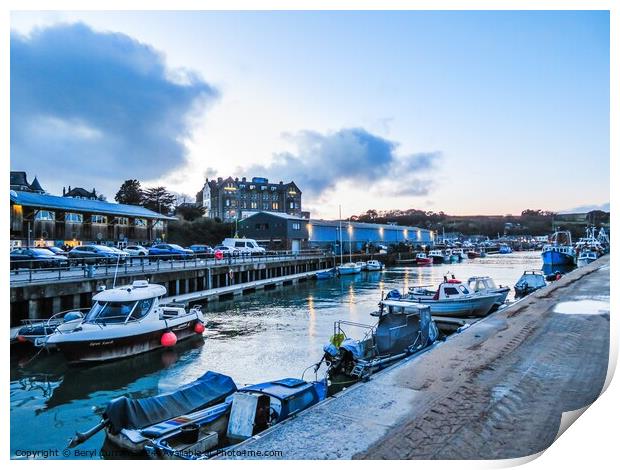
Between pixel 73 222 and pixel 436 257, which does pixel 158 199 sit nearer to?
pixel 73 222

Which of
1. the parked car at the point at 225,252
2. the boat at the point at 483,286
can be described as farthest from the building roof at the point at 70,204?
the boat at the point at 483,286

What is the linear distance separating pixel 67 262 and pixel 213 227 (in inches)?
1666

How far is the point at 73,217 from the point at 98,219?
3.07 m

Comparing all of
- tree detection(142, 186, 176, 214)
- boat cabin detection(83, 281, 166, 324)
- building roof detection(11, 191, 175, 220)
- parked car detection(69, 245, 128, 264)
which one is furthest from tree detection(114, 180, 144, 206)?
boat cabin detection(83, 281, 166, 324)

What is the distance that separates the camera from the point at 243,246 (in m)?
53.4

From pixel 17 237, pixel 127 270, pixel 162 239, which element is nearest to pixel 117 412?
pixel 127 270

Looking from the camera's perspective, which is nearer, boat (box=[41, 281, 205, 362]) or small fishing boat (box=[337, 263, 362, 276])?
boat (box=[41, 281, 205, 362])

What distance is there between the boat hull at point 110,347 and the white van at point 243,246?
3068 cm

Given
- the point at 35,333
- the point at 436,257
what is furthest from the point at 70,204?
the point at 436,257

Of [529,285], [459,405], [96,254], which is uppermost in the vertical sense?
[96,254]

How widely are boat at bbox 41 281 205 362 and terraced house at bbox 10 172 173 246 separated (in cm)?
1310

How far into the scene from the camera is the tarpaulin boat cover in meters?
9.23

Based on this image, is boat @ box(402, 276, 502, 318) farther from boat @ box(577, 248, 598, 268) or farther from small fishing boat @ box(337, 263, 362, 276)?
boat @ box(577, 248, 598, 268)

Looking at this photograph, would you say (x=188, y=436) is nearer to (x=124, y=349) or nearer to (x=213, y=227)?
(x=124, y=349)
